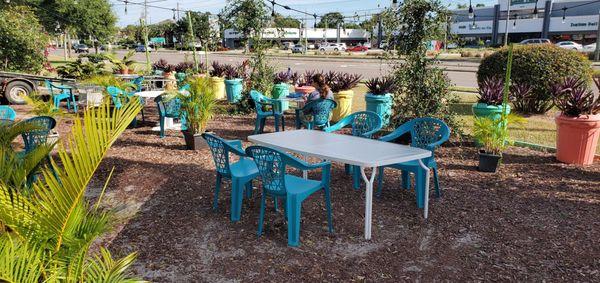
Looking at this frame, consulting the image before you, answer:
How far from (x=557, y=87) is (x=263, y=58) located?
Answer: 7087 mm

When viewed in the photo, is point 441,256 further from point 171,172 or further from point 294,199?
point 171,172

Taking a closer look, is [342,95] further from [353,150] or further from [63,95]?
[63,95]

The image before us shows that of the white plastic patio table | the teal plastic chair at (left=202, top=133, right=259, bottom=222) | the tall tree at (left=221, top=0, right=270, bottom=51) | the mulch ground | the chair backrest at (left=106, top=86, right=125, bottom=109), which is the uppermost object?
the tall tree at (left=221, top=0, right=270, bottom=51)

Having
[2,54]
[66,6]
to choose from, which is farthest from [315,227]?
[66,6]

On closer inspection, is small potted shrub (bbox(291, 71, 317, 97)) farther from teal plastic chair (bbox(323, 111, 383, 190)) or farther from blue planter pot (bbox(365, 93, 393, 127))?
teal plastic chair (bbox(323, 111, 383, 190))

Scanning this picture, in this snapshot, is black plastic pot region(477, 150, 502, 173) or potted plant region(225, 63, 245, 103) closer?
black plastic pot region(477, 150, 502, 173)

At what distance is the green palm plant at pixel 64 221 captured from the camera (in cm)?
219

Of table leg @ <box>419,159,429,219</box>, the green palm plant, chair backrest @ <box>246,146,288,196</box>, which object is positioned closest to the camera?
the green palm plant

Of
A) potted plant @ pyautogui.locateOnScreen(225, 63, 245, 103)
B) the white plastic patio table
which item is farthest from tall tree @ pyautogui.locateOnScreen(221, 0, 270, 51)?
the white plastic patio table

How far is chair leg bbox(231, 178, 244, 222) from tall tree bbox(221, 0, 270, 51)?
831 centimetres

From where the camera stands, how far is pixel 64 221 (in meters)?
2.27

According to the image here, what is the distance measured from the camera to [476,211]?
15.9 ft

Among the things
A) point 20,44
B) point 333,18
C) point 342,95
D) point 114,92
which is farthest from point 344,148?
point 333,18

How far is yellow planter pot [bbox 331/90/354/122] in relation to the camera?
9887 millimetres
